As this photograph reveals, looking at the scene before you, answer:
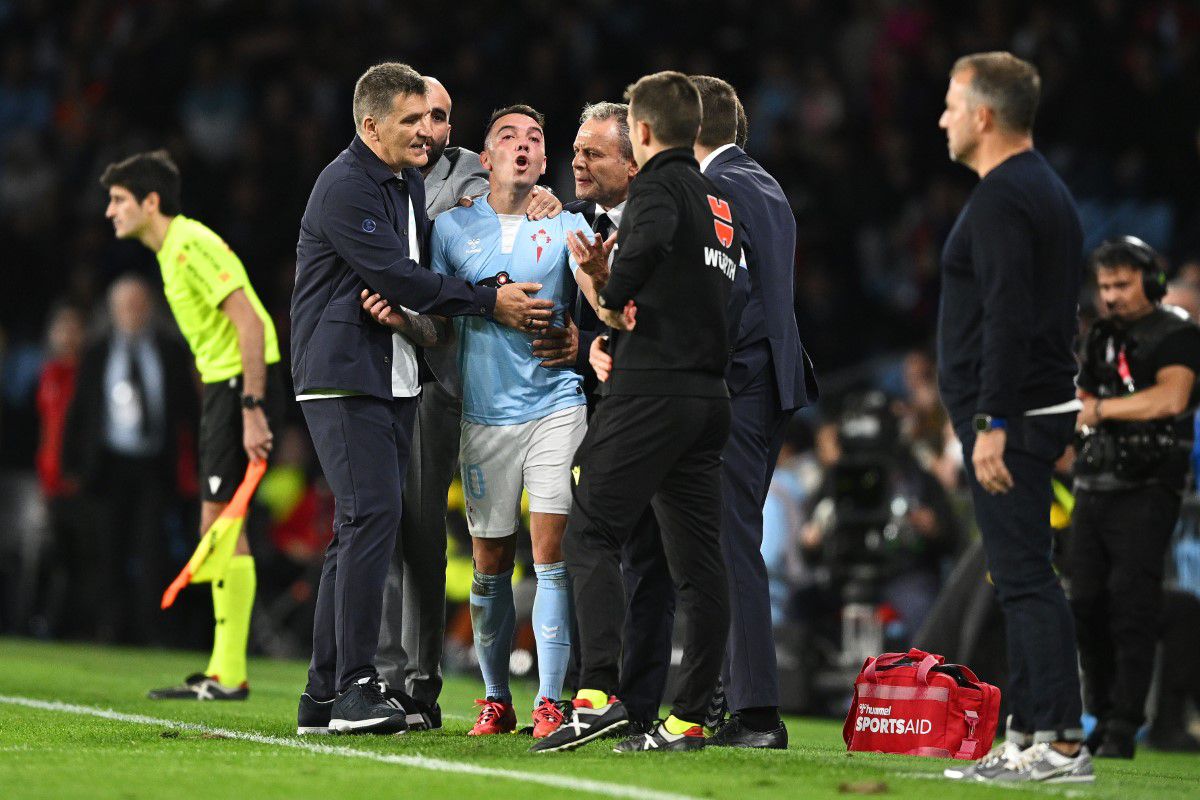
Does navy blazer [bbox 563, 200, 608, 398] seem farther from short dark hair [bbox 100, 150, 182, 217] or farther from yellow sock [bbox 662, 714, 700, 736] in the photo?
short dark hair [bbox 100, 150, 182, 217]

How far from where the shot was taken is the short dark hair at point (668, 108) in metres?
6.02

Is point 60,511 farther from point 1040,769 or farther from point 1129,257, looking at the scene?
point 1040,769

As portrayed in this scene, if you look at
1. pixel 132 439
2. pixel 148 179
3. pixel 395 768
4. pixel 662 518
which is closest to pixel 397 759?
pixel 395 768

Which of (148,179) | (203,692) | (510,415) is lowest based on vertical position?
(203,692)

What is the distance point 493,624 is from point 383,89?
2087 millimetres

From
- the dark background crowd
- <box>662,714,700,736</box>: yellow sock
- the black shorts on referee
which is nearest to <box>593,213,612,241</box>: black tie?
<box>662,714,700,736</box>: yellow sock

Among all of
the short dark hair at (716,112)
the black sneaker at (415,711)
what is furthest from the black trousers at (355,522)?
the short dark hair at (716,112)

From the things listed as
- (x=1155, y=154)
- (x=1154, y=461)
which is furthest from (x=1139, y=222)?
(x=1154, y=461)

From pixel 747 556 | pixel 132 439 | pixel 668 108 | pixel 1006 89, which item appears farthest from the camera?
pixel 132 439

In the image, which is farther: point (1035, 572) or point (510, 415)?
point (510, 415)

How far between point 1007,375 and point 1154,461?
9.48 ft

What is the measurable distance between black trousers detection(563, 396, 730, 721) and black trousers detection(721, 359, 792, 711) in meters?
0.55

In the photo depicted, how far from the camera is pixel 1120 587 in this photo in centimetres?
820

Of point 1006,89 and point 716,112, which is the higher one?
point 716,112
